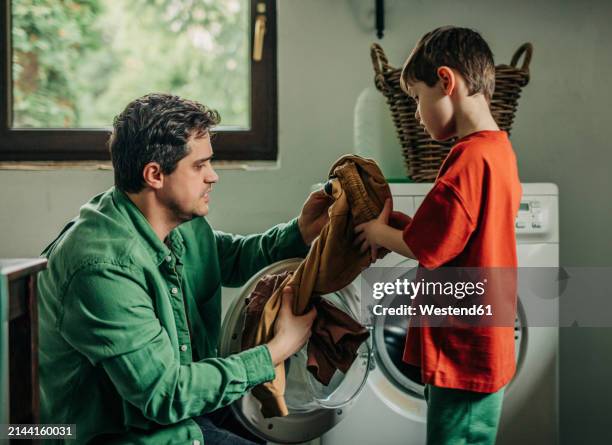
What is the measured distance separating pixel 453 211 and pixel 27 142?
5.47ft

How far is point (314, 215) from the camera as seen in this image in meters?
1.50

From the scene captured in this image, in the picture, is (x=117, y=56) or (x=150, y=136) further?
(x=117, y=56)

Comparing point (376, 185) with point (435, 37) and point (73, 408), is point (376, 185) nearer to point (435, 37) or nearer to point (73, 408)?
point (435, 37)

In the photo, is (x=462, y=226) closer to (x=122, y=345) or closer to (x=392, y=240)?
(x=392, y=240)

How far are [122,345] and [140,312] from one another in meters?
0.06


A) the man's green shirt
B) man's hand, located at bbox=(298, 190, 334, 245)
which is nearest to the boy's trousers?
the man's green shirt

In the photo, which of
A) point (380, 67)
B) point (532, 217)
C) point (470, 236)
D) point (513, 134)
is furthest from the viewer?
point (513, 134)

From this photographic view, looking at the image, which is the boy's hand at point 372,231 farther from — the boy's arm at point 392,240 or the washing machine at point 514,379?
the washing machine at point 514,379

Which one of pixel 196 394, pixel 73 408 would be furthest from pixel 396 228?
pixel 73 408

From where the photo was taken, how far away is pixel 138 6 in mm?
2408

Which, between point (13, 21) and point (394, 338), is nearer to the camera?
point (394, 338)

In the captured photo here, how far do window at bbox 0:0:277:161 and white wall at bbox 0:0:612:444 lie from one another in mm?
88

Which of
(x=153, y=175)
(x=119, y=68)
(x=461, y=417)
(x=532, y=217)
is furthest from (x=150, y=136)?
(x=119, y=68)

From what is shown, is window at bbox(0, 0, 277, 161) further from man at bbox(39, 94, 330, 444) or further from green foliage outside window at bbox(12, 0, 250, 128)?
man at bbox(39, 94, 330, 444)
